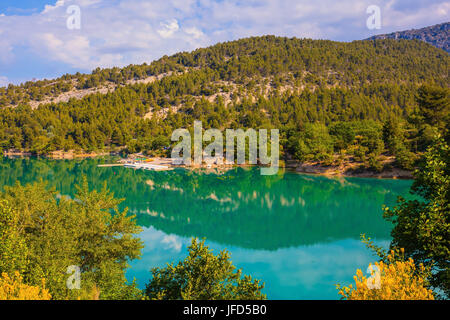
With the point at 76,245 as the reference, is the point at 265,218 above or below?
below

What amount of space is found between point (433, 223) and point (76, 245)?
43.8ft

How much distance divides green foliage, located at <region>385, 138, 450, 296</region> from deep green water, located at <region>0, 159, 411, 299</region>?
6.54 meters

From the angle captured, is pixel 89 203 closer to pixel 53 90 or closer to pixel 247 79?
pixel 247 79

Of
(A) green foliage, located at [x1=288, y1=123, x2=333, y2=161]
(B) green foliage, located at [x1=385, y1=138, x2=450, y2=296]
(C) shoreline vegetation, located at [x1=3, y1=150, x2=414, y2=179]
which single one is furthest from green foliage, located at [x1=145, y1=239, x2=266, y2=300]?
(A) green foliage, located at [x1=288, y1=123, x2=333, y2=161]

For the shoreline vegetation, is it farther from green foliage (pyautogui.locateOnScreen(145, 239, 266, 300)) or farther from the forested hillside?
green foliage (pyautogui.locateOnScreen(145, 239, 266, 300))

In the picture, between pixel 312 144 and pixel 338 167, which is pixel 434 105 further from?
pixel 312 144

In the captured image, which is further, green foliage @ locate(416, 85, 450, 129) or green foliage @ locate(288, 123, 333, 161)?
green foliage @ locate(288, 123, 333, 161)

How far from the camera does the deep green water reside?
19219 millimetres

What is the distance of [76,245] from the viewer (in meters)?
13.1

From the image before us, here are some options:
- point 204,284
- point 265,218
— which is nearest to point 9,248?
point 204,284

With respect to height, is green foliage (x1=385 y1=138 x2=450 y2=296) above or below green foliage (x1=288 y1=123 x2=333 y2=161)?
below

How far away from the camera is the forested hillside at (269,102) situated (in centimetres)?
5322

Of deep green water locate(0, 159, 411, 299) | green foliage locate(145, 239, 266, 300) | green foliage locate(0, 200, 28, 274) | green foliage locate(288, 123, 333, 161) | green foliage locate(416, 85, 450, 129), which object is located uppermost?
green foliage locate(416, 85, 450, 129)
